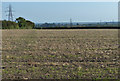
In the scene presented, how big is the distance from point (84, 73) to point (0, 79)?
2.13m

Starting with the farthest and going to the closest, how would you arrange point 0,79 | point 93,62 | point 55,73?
point 93,62 → point 55,73 → point 0,79

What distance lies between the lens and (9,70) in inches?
262

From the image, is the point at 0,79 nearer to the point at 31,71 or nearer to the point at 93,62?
the point at 31,71

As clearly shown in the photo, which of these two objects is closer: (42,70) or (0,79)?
(0,79)

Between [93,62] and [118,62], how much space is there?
850mm

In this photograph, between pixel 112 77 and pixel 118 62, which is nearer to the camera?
pixel 112 77

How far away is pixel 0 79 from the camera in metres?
5.77

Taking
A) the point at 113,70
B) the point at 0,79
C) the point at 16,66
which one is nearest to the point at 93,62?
the point at 113,70

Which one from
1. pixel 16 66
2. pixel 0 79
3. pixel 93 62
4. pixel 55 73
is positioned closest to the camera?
pixel 0 79

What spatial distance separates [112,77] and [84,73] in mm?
741

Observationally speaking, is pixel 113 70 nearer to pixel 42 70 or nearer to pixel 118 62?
pixel 118 62

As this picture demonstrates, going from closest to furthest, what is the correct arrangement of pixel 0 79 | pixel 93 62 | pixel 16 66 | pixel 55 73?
pixel 0 79 < pixel 55 73 < pixel 16 66 < pixel 93 62

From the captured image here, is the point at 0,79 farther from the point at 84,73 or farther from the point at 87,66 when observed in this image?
the point at 87,66

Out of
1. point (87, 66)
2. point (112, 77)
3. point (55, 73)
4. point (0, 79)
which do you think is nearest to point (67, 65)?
point (87, 66)
